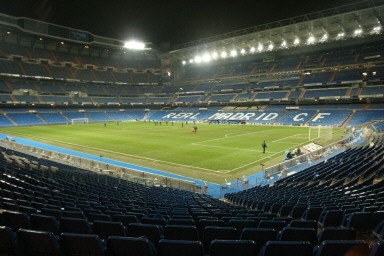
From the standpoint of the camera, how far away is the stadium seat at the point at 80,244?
121 inches

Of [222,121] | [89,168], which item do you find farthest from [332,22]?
[89,168]

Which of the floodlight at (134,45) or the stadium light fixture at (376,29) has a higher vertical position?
the floodlight at (134,45)

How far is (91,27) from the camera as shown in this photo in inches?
2968

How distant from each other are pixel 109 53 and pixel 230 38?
5356 centimetres

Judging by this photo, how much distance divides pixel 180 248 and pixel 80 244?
130cm

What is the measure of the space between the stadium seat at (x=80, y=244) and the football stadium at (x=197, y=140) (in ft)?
0.05

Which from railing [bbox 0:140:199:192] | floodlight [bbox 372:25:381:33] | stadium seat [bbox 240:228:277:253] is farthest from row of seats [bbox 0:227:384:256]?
floodlight [bbox 372:25:381:33]

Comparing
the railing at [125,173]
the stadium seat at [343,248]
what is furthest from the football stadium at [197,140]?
the railing at [125,173]

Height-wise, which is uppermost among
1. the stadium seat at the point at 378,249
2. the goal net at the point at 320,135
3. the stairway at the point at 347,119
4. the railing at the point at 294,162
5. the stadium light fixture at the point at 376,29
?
the stadium light fixture at the point at 376,29

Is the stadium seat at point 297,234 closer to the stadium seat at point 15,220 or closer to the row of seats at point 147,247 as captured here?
the row of seats at point 147,247

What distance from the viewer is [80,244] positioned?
10.3 feet

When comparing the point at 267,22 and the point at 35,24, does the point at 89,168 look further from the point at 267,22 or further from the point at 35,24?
the point at 35,24

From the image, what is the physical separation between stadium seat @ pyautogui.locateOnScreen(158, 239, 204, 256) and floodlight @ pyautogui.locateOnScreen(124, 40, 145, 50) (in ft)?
313

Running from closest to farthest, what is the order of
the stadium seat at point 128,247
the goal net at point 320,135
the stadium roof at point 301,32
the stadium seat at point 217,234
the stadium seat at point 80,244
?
the stadium seat at point 128,247, the stadium seat at point 80,244, the stadium seat at point 217,234, the goal net at point 320,135, the stadium roof at point 301,32
